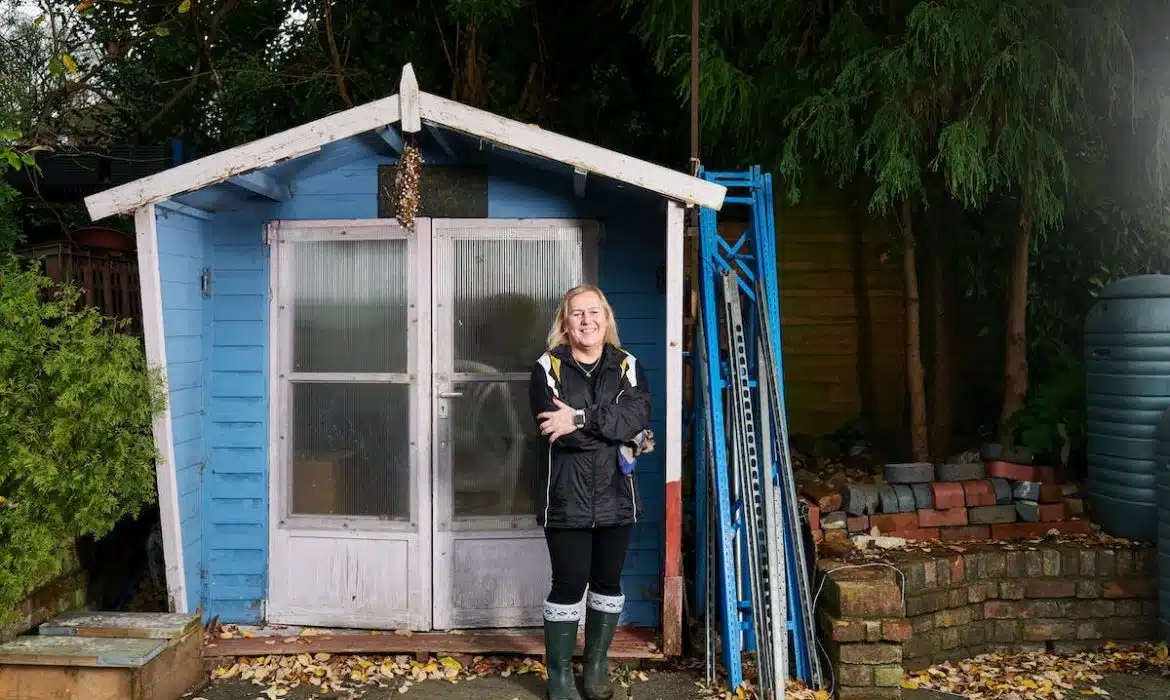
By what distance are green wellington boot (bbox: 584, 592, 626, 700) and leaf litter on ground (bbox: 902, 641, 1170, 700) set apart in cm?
150

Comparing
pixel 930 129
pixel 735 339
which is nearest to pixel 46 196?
pixel 735 339

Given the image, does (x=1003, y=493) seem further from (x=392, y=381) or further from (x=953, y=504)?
(x=392, y=381)

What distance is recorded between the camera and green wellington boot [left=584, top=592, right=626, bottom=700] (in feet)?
13.2

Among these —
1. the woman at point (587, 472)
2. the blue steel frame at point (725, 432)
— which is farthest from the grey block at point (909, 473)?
the woman at point (587, 472)

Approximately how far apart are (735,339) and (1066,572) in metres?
2.22

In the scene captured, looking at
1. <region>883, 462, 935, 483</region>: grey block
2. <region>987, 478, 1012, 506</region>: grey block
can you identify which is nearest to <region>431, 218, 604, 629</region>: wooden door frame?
<region>883, 462, 935, 483</region>: grey block

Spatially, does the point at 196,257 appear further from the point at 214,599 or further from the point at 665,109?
the point at 665,109

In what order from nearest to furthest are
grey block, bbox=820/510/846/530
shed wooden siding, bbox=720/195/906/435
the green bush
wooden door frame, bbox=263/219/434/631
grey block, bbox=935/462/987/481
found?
the green bush < wooden door frame, bbox=263/219/434/631 < grey block, bbox=820/510/846/530 < grey block, bbox=935/462/987/481 < shed wooden siding, bbox=720/195/906/435

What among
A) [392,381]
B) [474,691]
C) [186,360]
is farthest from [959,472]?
[186,360]

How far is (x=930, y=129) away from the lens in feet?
16.7

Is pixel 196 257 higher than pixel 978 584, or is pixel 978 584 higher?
pixel 196 257

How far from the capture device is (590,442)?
12.7 feet

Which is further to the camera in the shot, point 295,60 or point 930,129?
point 295,60

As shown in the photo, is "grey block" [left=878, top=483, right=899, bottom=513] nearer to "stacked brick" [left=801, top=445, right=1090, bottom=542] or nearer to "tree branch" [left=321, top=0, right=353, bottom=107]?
"stacked brick" [left=801, top=445, right=1090, bottom=542]
